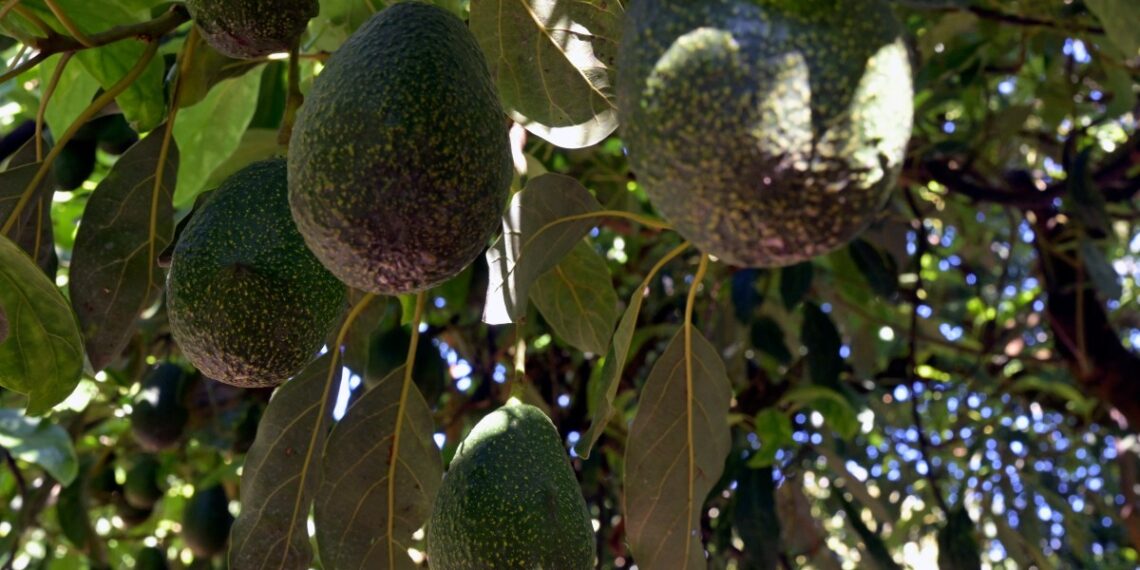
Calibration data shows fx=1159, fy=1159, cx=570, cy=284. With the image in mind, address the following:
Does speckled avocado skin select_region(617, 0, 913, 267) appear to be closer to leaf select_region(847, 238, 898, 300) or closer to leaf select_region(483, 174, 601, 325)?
leaf select_region(483, 174, 601, 325)

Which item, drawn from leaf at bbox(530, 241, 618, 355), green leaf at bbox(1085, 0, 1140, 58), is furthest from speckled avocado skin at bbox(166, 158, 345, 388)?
green leaf at bbox(1085, 0, 1140, 58)

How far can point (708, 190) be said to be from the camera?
65 centimetres

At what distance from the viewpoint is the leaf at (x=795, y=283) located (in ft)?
8.55

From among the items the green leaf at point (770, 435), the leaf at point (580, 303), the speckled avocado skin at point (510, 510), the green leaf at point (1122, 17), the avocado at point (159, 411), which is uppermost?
the green leaf at point (1122, 17)

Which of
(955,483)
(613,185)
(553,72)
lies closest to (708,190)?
(553,72)

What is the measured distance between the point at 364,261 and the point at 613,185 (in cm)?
203

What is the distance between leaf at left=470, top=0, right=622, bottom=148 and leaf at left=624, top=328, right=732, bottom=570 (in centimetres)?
43

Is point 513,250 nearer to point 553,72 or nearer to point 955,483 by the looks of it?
→ point 553,72

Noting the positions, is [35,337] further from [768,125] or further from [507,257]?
[768,125]

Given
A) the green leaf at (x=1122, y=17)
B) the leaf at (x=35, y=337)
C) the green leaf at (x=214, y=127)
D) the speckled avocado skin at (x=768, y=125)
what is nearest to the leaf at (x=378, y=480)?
the leaf at (x=35, y=337)

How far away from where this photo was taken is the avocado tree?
Answer: 680mm

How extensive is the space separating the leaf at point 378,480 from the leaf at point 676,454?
0.25 m

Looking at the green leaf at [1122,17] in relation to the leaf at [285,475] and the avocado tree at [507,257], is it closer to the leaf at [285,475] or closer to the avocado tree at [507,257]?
the avocado tree at [507,257]

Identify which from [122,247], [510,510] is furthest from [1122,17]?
[122,247]
